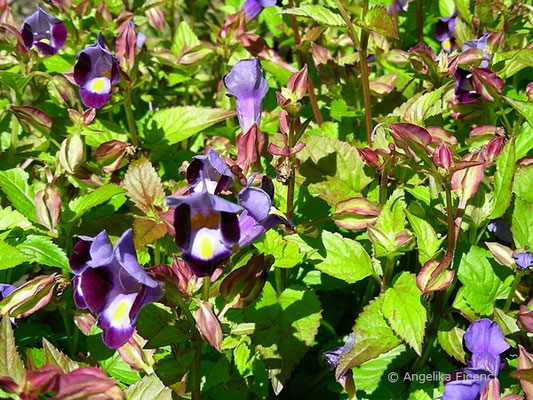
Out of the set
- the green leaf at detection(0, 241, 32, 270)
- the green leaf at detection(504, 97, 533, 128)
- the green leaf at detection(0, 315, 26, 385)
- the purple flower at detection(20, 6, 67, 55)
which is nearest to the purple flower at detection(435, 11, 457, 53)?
the green leaf at detection(504, 97, 533, 128)

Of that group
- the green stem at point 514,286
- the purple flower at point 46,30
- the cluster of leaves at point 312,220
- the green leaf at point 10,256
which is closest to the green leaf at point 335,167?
the cluster of leaves at point 312,220

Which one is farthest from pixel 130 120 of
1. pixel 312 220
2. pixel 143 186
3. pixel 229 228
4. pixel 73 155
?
pixel 229 228

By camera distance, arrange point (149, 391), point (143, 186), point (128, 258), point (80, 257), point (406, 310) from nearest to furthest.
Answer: point (128, 258), point (80, 257), point (149, 391), point (406, 310), point (143, 186)

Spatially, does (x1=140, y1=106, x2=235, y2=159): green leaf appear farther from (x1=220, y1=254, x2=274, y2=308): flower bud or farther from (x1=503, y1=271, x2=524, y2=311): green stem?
(x1=503, y1=271, x2=524, y2=311): green stem

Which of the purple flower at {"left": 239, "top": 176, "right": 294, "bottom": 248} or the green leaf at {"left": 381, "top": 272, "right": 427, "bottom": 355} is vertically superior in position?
the purple flower at {"left": 239, "top": 176, "right": 294, "bottom": 248}

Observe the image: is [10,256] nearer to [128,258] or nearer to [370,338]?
[128,258]

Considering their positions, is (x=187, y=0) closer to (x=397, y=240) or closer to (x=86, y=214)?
(x=86, y=214)
